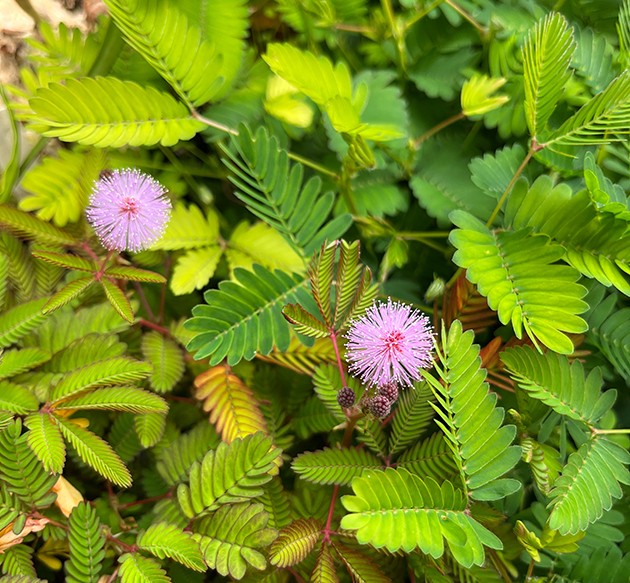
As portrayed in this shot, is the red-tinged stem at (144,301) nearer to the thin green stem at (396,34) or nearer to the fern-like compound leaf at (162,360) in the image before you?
the fern-like compound leaf at (162,360)

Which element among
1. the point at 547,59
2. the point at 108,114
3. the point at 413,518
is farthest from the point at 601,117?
the point at 108,114

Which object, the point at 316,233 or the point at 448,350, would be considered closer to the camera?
the point at 448,350

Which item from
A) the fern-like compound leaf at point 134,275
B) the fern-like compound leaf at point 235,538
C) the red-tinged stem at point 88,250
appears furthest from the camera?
the red-tinged stem at point 88,250

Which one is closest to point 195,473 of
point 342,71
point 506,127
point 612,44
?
point 342,71

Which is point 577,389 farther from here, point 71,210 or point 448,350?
point 71,210

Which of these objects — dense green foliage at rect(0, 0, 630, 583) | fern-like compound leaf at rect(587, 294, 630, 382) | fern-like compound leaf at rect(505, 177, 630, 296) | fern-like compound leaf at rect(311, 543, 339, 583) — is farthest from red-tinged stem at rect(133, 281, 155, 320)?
fern-like compound leaf at rect(587, 294, 630, 382)

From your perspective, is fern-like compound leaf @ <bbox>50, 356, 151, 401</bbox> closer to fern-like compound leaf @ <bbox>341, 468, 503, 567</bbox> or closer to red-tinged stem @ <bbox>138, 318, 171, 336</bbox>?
red-tinged stem @ <bbox>138, 318, 171, 336</bbox>

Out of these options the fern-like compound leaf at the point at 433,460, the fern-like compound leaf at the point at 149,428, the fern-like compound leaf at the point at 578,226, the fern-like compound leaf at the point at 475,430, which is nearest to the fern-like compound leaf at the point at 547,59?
the fern-like compound leaf at the point at 578,226
